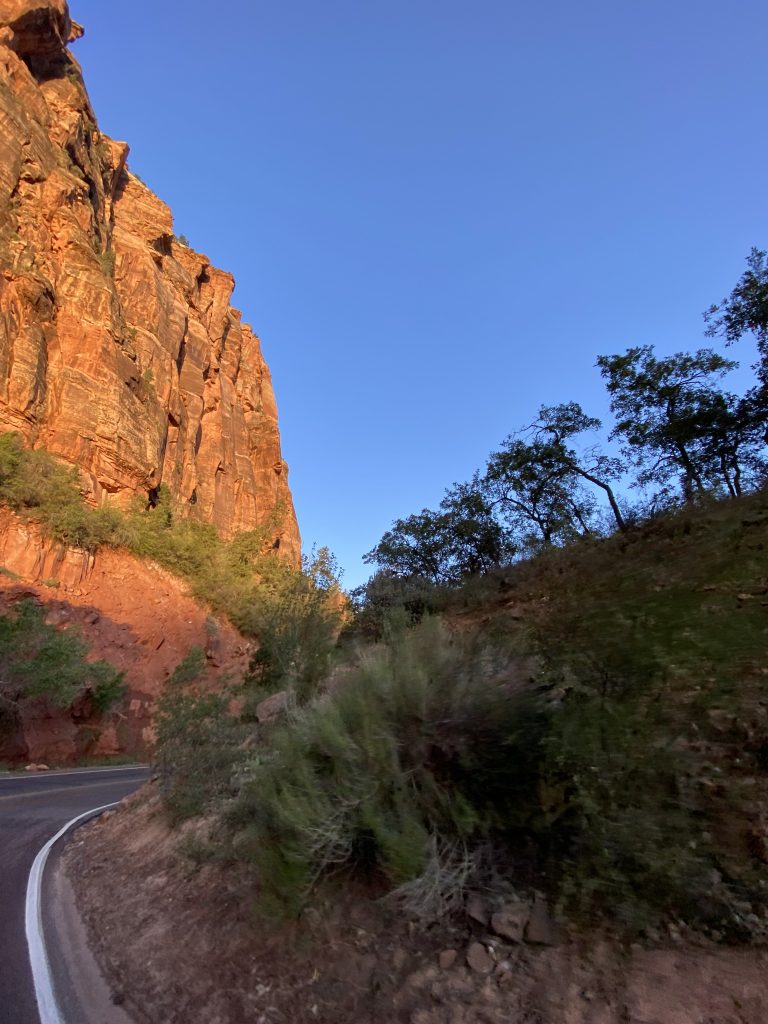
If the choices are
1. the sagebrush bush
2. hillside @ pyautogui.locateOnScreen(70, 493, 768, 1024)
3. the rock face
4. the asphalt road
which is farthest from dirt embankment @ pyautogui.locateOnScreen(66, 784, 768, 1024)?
the rock face

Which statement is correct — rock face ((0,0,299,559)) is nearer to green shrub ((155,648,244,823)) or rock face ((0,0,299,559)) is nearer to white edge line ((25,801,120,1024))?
green shrub ((155,648,244,823))

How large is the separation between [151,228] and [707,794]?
199ft

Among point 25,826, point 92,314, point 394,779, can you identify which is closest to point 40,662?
point 25,826

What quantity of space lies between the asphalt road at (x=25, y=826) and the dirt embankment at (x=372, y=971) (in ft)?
2.12

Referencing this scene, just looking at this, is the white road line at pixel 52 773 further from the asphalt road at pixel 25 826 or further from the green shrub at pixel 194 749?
the green shrub at pixel 194 749

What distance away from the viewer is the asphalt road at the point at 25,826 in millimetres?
4357

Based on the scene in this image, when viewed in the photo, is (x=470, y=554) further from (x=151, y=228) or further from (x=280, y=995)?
(x=151, y=228)

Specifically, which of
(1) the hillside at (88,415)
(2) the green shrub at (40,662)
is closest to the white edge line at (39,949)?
(1) the hillside at (88,415)

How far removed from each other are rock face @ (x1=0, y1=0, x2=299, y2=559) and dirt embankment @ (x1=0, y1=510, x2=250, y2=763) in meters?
5.08

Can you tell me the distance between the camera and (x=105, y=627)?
94.0ft

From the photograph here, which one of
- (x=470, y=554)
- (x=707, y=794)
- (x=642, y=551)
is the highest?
(x=470, y=554)

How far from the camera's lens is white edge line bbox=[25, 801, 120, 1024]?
4.05 metres

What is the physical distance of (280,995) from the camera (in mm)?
3736

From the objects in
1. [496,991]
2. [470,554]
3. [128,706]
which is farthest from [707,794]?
[128,706]
